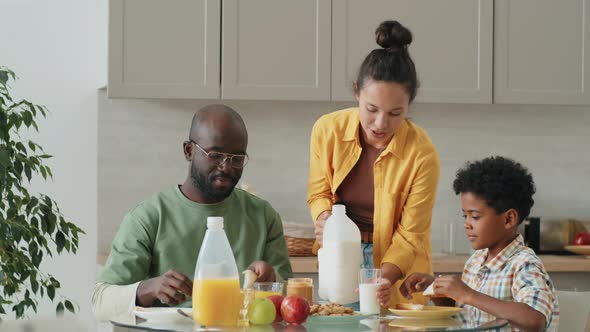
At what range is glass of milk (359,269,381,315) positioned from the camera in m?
2.24

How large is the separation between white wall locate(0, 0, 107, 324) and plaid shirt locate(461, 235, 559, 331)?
82.8 inches

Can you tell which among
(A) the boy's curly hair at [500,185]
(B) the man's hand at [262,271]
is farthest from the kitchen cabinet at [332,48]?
(B) the man's hand at [262,271]

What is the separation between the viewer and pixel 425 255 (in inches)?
109

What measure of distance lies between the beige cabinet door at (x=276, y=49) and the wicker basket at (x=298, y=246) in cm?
60

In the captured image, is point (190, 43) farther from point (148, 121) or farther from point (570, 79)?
point (570, 79)

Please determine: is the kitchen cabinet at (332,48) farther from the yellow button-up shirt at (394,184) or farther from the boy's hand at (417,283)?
the boy's hand at (417,283)

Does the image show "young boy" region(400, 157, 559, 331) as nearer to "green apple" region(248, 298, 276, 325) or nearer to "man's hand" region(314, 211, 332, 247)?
"man's hand" region(314, 211, 332, 247)

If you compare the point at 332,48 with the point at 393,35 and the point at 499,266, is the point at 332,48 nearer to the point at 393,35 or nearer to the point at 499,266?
the point at 393,35

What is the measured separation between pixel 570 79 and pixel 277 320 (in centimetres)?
261

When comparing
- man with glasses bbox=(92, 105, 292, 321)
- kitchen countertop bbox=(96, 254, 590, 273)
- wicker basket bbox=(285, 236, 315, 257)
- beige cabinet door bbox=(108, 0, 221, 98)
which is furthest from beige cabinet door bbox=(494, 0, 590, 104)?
man with glasses bbox=(92, 105, 292, 321)

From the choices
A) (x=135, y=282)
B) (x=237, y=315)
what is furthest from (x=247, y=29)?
(x=237, y=315)

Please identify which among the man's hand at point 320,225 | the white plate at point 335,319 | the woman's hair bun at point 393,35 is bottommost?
the white plate at point 335,319

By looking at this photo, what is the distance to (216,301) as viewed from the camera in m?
2.03

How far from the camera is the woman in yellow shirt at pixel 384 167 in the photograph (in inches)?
102
